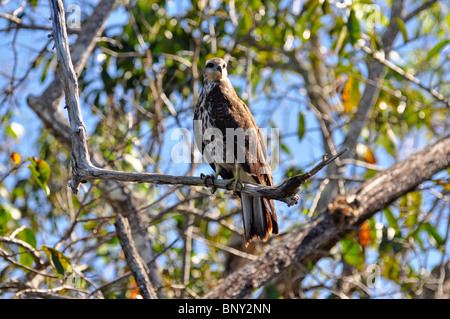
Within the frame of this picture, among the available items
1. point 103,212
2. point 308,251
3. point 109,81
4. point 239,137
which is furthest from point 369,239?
point 109,81

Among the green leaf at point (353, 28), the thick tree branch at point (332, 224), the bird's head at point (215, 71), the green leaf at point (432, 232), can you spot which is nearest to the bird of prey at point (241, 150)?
the bird's head at point (215, 71)

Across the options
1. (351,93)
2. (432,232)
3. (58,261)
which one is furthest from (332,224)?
(58,261)

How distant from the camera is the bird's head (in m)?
3.74

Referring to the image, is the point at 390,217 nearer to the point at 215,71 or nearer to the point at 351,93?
the point at 351,93

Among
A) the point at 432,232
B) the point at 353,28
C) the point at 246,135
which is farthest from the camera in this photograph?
the point at 432,232

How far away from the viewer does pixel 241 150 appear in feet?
10.7

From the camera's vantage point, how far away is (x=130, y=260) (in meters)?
3.24

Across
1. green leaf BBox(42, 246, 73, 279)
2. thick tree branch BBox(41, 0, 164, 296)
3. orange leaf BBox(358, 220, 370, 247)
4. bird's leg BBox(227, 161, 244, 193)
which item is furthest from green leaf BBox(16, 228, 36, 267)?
orange leaf BBox(358, 220, 370, 247)

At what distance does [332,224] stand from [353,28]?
135 centimetres

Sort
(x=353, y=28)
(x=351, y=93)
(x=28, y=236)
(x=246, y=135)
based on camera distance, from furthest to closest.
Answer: (x=351, y=93), (x=353, y=28), (x=28, y=236), (x=246, y=135)

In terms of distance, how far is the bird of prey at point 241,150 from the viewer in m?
3.26

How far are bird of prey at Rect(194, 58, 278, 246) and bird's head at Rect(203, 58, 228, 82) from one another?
0.31 m

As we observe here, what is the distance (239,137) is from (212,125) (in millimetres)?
188

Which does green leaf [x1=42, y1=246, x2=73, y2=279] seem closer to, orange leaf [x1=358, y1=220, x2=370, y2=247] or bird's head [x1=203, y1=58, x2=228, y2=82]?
bird's head [x1=203, y1=58, x2=228, y2=82]
